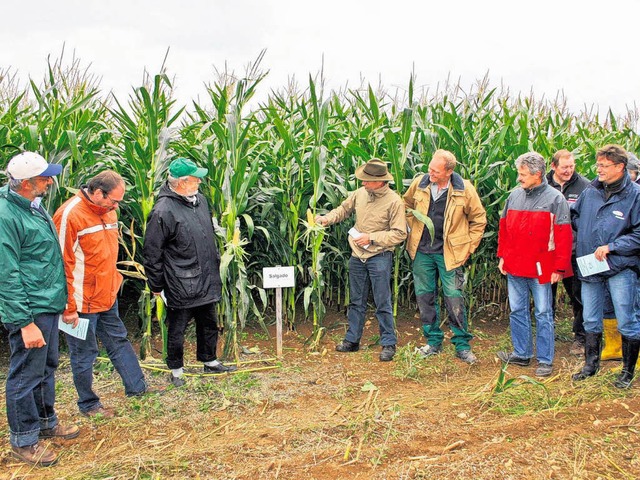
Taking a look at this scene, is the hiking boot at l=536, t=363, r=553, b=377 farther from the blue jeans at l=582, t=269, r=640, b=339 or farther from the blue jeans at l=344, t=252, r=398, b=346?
the blue jeans at l=344, t=252, r=398, b=346

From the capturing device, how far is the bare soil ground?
3.26 meters

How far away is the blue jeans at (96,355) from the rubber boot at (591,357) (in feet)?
11.8

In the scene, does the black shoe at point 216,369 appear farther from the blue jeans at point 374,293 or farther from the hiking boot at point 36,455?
the hiking boot at point 36,455

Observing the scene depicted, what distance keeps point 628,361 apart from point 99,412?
4162 millimetres

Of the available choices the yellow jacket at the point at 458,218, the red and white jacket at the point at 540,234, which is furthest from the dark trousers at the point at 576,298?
the yellow jacket at the point at 458,218

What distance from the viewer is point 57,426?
381 centimetres

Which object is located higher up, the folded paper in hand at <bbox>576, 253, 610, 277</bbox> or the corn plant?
the corn plant

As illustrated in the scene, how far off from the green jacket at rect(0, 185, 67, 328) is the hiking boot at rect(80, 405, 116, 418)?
947 mm

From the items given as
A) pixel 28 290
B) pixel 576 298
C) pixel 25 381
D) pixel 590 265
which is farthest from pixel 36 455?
pixel 576 298

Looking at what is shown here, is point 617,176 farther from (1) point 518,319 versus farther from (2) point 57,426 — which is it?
(2) point 57,426

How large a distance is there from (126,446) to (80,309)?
99 centimetres

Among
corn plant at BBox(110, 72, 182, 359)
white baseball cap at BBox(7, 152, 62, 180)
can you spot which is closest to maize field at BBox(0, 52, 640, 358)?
corn plant at BBox(110, 72, 182, 359)

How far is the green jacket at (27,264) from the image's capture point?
3.25 metres

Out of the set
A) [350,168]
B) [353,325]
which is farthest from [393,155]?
[353,325]
